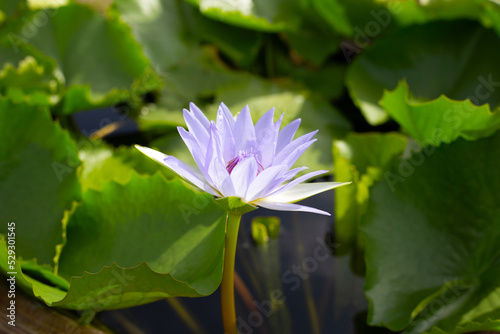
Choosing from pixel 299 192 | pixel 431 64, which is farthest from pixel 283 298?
pixel 431 64

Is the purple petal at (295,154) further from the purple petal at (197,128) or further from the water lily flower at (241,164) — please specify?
the purple petal at (197,128)

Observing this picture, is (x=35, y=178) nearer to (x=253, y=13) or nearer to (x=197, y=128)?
(x=197, y=128)

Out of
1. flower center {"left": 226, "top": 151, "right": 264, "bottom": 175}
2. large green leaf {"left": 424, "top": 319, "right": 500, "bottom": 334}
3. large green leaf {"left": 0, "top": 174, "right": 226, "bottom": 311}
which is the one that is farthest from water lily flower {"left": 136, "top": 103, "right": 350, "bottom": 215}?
large green leaf {"left": 424, "top": 319, "right": 500, "bottom": 334}

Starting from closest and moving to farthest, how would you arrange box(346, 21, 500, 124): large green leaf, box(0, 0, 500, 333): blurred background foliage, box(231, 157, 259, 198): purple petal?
box(231, 157, 259, 198): purple petal < box(0, 0, 500, 333): blurred background foliage < box(346, 21, 500, 124): large green leaf

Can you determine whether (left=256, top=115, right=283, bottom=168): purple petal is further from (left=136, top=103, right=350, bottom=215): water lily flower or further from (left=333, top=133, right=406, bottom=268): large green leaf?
(left=333, top=133, right=406, bottom=268): large green leaf

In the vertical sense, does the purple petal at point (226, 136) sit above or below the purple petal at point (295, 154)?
below

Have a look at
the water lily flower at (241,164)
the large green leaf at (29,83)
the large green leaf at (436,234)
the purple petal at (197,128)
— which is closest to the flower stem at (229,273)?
the water lily flower at (241,164)
